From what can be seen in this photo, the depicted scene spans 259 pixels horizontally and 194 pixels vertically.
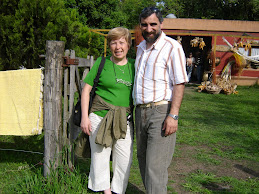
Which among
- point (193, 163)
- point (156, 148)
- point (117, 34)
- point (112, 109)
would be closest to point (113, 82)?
point (112, 109)

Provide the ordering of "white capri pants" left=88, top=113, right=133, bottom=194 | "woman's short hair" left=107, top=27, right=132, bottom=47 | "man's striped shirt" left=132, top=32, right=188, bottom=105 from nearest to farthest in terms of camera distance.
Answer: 1. "man's striped shirt" left=132, top=32, right=188, bottom=105
2. "woman's short hair" left=107, top=27, right=132, bottom=47
3. "white capri pants" left=88, top=113, right=133, bottom=194

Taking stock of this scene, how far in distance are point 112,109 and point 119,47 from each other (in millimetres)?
630

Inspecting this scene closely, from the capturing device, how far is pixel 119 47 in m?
2.97

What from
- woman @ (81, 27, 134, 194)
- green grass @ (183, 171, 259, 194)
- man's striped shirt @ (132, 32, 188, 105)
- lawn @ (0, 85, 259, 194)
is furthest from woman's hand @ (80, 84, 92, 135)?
green grass @ (183, 171, 259, 194)

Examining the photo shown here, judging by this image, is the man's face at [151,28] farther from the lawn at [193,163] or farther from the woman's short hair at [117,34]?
the lawn at [193,163]

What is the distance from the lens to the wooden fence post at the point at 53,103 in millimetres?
3297

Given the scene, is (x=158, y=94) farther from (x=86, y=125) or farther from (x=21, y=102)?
(x=21, y=102)

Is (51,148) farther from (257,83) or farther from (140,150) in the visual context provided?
(257,83)

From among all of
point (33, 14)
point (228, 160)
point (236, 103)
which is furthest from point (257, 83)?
point (33, 14)

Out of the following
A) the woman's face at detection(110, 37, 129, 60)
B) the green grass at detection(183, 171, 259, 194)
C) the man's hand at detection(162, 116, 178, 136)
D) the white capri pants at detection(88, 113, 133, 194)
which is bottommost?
the green grass at detection(183, 171, 259, 194)

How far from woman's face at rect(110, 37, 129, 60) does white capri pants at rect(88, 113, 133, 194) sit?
671mm

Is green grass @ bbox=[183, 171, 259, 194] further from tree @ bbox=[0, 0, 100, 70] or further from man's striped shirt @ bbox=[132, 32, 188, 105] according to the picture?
tree @ bbox=[0, 0, 100, 70]

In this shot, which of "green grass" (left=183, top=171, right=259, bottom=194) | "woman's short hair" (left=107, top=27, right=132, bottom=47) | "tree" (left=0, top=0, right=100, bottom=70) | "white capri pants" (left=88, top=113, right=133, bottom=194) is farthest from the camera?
"tree" (left=0, top=0, right=100, bottom=70)

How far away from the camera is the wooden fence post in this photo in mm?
3297
